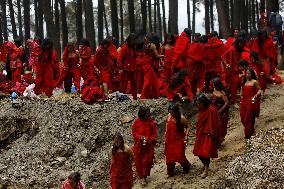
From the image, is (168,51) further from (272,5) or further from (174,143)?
(272,5)

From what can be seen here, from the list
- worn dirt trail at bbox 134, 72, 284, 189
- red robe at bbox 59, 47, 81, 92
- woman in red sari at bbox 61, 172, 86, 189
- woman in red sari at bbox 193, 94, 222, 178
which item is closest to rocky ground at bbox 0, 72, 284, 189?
worn dirt trail at bbox 134, 72, 284, 189

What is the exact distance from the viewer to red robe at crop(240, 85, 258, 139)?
9.95 m

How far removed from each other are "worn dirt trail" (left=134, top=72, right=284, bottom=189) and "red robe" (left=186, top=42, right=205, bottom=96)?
1.02 m

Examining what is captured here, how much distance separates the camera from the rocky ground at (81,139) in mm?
9898

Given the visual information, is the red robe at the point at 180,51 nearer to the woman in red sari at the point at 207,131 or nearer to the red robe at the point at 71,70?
the red robe at the point at 71,70

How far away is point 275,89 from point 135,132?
474 centimetres

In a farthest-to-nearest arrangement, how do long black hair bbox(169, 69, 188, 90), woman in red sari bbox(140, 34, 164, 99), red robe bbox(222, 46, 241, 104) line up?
woman in red sari bbox(140, 34, 164, 99)
red robe bbox(222, 46, 241, 104)
long black hair bbox(169, 69, 188, 90)

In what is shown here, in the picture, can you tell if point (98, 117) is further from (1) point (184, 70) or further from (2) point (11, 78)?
(2) point (11, 78)

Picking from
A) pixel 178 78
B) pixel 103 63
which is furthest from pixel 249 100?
pixel 103 63

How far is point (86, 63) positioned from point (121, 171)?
527cm

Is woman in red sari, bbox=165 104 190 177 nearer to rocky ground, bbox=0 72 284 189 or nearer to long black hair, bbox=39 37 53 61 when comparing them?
rocky ground, bbox=0 72 284 189

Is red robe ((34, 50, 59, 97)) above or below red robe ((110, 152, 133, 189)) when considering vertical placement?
above

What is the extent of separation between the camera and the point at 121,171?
9.34 meters

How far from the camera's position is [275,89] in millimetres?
13195
